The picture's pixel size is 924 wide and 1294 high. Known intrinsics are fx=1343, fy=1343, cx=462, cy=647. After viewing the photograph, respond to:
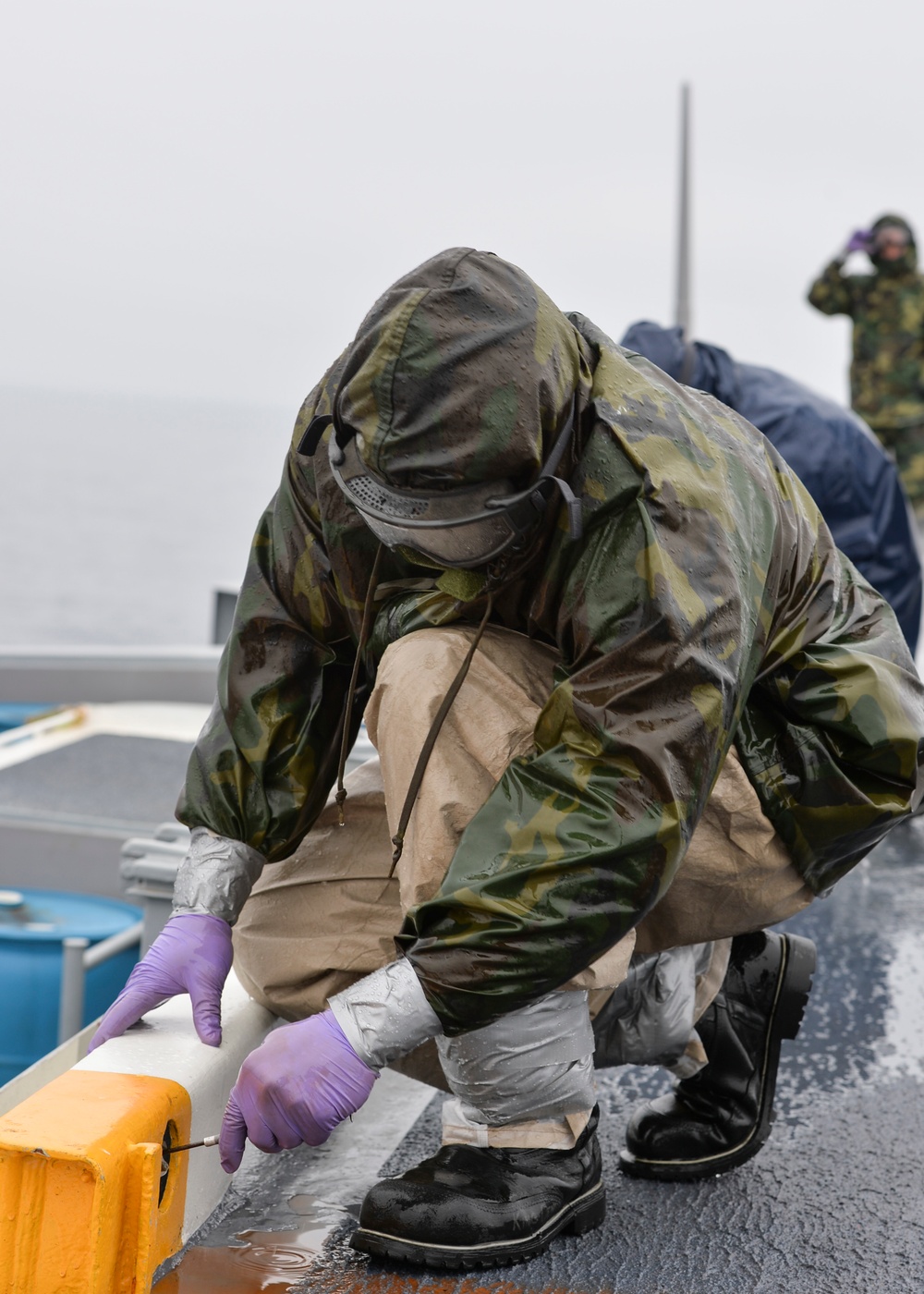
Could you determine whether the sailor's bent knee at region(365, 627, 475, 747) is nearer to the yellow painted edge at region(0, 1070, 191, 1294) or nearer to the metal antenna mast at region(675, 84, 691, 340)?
the yellow painted edge at region(0, 1070, 191, 1294)

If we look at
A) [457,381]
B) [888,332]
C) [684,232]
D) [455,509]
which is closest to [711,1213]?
[455,509]

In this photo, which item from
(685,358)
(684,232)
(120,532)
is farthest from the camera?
(120,532)

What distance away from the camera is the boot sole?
1495 mm

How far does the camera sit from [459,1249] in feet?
4.91

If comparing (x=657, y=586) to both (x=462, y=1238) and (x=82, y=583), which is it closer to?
(x=462, y=1238)

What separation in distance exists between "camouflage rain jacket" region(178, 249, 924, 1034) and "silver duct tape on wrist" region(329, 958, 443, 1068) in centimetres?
4

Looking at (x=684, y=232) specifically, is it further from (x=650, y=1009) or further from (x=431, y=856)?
(x=431, y=856)

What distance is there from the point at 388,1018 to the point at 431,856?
0.58 ft

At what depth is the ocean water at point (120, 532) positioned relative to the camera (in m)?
16.0

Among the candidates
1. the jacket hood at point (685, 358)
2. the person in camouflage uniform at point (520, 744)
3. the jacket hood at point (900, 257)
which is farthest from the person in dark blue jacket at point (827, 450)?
the jacket hood at point (900, 257)

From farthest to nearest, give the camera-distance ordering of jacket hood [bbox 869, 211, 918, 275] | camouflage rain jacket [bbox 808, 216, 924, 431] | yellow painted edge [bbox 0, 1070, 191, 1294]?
camouflage rain jacket [bbox 808, 216, 924, 431] < jacket hood [bbox 869, 211, 918, 275] < yellow painted edge [bbox 0, 1070, 191, 1294]

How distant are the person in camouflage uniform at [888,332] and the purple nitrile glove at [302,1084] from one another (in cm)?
661

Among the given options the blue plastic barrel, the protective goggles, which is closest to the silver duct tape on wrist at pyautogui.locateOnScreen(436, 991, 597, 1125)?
the protective goggles

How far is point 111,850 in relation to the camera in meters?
3.13
